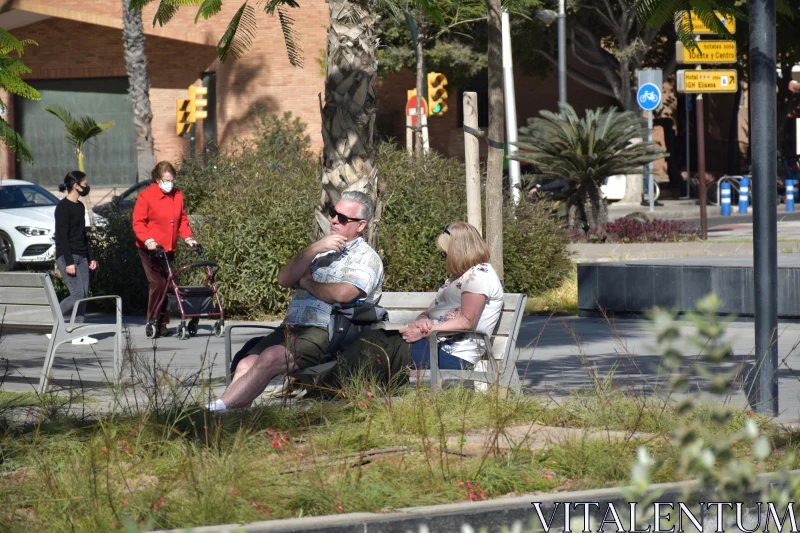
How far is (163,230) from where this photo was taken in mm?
11875

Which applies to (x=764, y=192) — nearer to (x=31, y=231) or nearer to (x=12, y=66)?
(x=12, y=66)

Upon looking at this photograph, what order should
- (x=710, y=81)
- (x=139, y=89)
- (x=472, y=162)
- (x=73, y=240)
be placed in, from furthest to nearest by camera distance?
(x=139, y=89), (x=710, y=81), (x=73, y=240), (x=472, y=162)

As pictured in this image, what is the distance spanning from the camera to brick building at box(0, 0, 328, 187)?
114 ft

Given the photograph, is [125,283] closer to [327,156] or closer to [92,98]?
[327,156]

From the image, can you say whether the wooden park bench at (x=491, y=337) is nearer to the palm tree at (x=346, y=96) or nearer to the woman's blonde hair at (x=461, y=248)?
the woman's blonde hair at (x=461, y=248)

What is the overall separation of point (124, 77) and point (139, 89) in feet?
37.0

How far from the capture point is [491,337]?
7297mm

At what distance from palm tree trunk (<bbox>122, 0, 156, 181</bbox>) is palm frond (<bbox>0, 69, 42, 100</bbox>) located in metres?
20.5

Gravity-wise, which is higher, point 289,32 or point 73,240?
point 289,32

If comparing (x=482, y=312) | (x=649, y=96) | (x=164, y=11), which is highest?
(x=649, y=96)

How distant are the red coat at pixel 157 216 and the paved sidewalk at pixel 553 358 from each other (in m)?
0.96

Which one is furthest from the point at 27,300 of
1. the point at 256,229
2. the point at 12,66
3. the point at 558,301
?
the point at 558,301

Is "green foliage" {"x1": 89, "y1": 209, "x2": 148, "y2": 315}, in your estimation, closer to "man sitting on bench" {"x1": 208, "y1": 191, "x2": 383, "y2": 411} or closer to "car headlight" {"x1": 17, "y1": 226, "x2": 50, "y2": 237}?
"car headlight" {"x1": 17, "y1": 226, "x2": 50, "y2": 237}

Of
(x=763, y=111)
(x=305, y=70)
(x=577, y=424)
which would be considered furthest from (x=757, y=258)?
(x=305, y=70)
